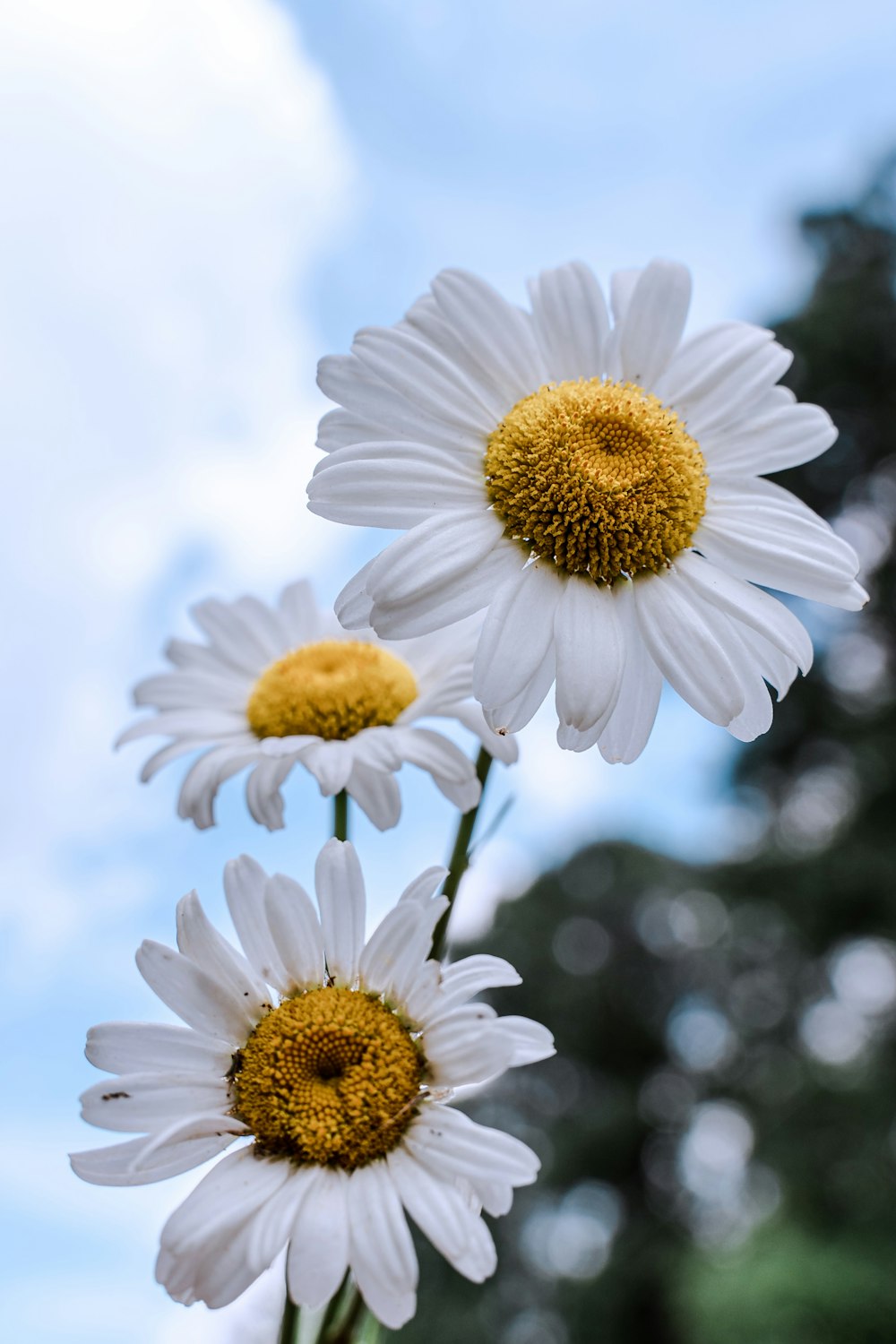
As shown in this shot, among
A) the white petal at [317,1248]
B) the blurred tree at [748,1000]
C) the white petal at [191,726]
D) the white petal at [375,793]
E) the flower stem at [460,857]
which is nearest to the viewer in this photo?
the white petal at [317,1248]

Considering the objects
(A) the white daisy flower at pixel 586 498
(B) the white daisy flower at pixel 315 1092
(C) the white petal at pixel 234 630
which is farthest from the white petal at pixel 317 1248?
(C) the white petal at pixel 234 630

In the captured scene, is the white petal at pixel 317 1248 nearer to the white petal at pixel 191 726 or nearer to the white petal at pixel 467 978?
the white petal at pixel 467 978

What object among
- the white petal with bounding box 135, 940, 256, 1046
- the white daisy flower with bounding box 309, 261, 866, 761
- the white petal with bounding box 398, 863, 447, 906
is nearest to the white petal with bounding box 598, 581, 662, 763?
the white daisy flower with bounding box 309, 261, 866, 761

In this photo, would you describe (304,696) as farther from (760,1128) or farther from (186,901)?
(760,1128)

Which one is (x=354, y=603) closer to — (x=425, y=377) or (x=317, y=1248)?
(x=425, y=377)

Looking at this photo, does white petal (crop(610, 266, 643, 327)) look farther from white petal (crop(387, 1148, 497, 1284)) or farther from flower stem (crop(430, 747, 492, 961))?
white petal (crop(387, 1148, 497, 1284))

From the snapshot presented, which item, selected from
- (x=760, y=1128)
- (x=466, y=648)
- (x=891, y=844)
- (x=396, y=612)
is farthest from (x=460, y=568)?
(x=760, y=1128)

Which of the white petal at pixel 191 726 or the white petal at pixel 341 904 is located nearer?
the white petal at pixel 341 904

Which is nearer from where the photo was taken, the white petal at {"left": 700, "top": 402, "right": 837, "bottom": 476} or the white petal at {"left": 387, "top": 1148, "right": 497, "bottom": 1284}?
the white petal at {"left": 387, "top": 1148, "right": 497, "bottom": 1284}
